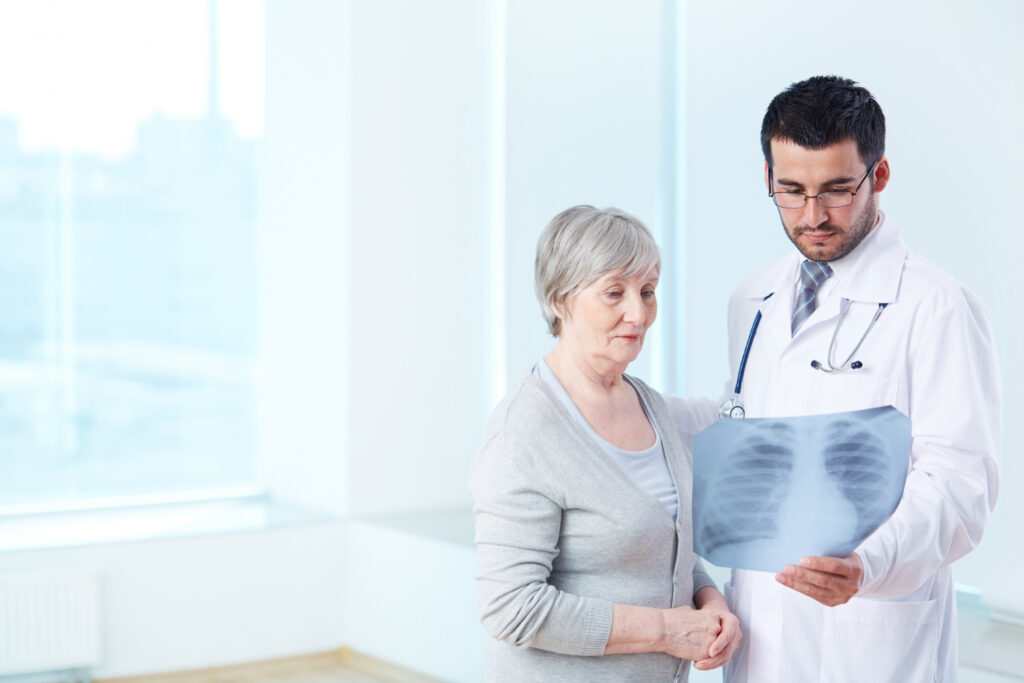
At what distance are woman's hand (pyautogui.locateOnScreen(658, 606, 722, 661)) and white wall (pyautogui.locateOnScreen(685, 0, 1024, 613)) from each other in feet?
4.06

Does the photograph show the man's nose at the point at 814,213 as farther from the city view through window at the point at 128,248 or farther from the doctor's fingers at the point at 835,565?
the city view through window at the point at 128,248

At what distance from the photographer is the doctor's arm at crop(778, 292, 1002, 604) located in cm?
135

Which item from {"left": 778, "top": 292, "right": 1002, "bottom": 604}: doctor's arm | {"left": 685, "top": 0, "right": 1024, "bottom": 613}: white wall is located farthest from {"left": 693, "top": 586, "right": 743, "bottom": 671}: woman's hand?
{"left": 685, "top": 0, "right": 1024, "bottom": 613}: white wall

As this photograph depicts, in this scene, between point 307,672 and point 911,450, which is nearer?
point 911,450

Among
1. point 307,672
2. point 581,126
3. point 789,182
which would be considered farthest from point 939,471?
point 307,672

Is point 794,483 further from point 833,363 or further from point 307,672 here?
point 307,672

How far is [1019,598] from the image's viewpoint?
246 cm

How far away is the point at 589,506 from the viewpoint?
4.99 feet

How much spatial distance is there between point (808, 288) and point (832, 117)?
0.28 meters

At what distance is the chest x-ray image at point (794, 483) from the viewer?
1.38 m

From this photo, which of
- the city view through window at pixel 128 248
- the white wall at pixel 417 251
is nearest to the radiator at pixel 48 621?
the city view through window at pixel 128 248

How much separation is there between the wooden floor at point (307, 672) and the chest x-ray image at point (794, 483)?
87.8 inches

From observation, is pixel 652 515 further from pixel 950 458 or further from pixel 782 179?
pixel 782 179

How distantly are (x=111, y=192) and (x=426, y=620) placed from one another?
2019 mm
